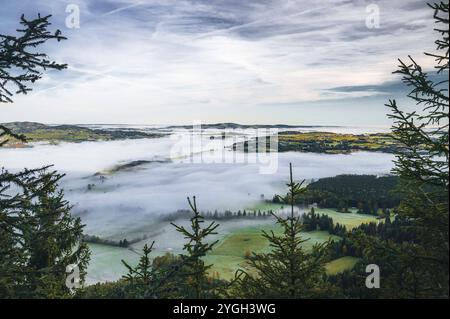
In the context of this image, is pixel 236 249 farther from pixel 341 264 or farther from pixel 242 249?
pixel 341 264

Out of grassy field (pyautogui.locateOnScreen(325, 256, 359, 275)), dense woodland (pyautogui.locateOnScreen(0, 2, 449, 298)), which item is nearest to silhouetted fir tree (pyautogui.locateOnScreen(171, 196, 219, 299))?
dense woodland (pyautogui.locateOnScreen(0, 2, 449, 298))

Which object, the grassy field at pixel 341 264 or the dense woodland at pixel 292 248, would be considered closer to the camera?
the dense woodland at pixel 292 248

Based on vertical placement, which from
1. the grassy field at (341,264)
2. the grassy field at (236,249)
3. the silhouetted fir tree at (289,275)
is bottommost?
the grassy field at (236,249)

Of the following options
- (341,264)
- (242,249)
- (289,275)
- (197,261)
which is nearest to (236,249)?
(242,249)

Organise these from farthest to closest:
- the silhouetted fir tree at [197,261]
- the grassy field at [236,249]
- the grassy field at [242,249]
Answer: the grassy field at [236,249] → the grassy field at [242,249] → the silhouetted fir tree at [197,261]

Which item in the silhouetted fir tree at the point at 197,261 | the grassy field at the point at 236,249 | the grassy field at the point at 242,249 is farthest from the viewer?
the grassy field at the point at 236,249

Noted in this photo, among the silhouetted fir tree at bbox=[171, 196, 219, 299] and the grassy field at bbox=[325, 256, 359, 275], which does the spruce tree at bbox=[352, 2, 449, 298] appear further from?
the grassy field at bbox=[325, 256, 359, 275]

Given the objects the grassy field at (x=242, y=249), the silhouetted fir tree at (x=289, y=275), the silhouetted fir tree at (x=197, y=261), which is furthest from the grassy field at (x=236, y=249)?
the silhouetted fir tree at (x=197, y=261)

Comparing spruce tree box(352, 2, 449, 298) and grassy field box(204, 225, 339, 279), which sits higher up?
spruce tree box(352, 2, 449, 298)

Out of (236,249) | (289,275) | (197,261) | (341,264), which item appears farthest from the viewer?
(236,249)

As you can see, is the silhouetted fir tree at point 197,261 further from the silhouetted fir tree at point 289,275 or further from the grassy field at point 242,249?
the grassy field at point 242,249
